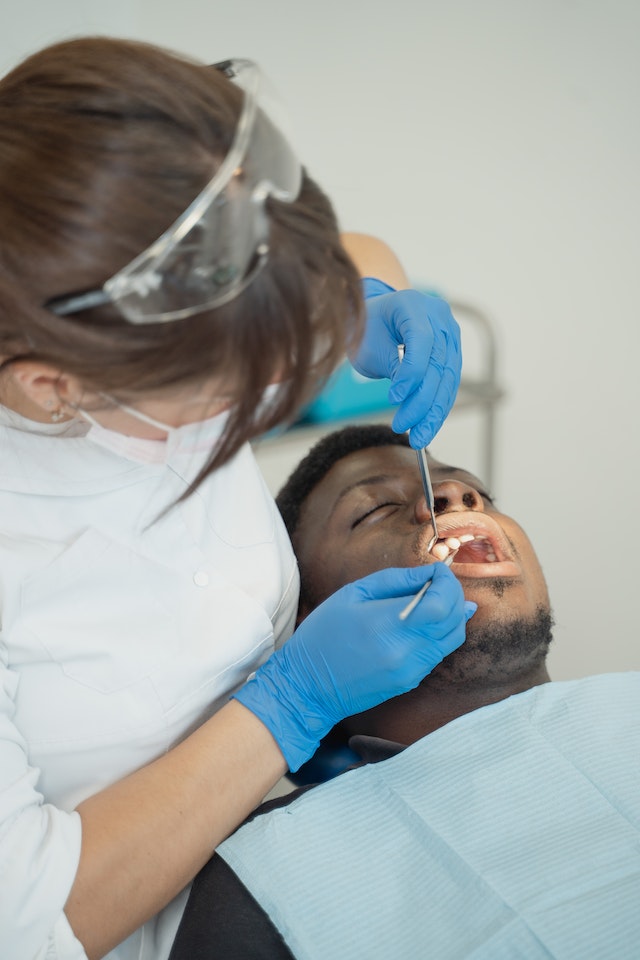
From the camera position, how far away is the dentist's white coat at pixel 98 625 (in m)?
1.00

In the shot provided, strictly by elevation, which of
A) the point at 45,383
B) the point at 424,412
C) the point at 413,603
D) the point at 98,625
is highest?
the point at 45,383

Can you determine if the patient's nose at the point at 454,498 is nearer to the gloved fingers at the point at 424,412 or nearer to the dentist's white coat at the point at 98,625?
the gloved fingers at the point at 424,412

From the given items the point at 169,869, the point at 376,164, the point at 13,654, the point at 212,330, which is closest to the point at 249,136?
the point at 212,330

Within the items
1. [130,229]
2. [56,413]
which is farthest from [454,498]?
[130,229]

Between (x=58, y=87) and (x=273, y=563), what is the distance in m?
0.67

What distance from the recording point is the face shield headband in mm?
720

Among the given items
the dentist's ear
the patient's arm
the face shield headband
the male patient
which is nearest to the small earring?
the dentist's ear

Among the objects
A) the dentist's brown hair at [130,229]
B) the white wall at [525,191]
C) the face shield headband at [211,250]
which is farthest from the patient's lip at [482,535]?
the white wall at [525,191]

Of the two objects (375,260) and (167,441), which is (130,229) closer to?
(167,441)

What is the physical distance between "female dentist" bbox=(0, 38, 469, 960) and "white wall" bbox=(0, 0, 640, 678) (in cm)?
A: 128

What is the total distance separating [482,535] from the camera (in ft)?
4.36

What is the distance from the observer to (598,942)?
94cm

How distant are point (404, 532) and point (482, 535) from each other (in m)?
0.11

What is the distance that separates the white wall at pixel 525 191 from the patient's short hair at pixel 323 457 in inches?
41.5
